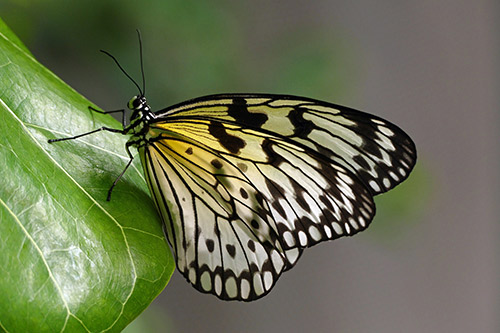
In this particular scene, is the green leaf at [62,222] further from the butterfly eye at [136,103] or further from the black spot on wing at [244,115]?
the black spot on wing at [244,115]

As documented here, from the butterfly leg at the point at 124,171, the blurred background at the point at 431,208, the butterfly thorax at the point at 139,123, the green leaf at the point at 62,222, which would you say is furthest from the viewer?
Result: the blurred background at the point at 431,208

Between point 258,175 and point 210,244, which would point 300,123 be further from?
point 210,244

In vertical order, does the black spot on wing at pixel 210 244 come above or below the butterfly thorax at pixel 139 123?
below

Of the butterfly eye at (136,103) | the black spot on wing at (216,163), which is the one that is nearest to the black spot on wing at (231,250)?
the black spot on wing at (216,163)

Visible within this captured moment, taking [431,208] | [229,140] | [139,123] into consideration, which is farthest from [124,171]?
[431,208]

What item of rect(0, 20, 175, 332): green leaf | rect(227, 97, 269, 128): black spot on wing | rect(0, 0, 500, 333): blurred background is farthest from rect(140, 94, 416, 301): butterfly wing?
rect(0, 0, 500, 333): blurred background

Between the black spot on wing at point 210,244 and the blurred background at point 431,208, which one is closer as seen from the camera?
the black spot on wing at point 210,244
